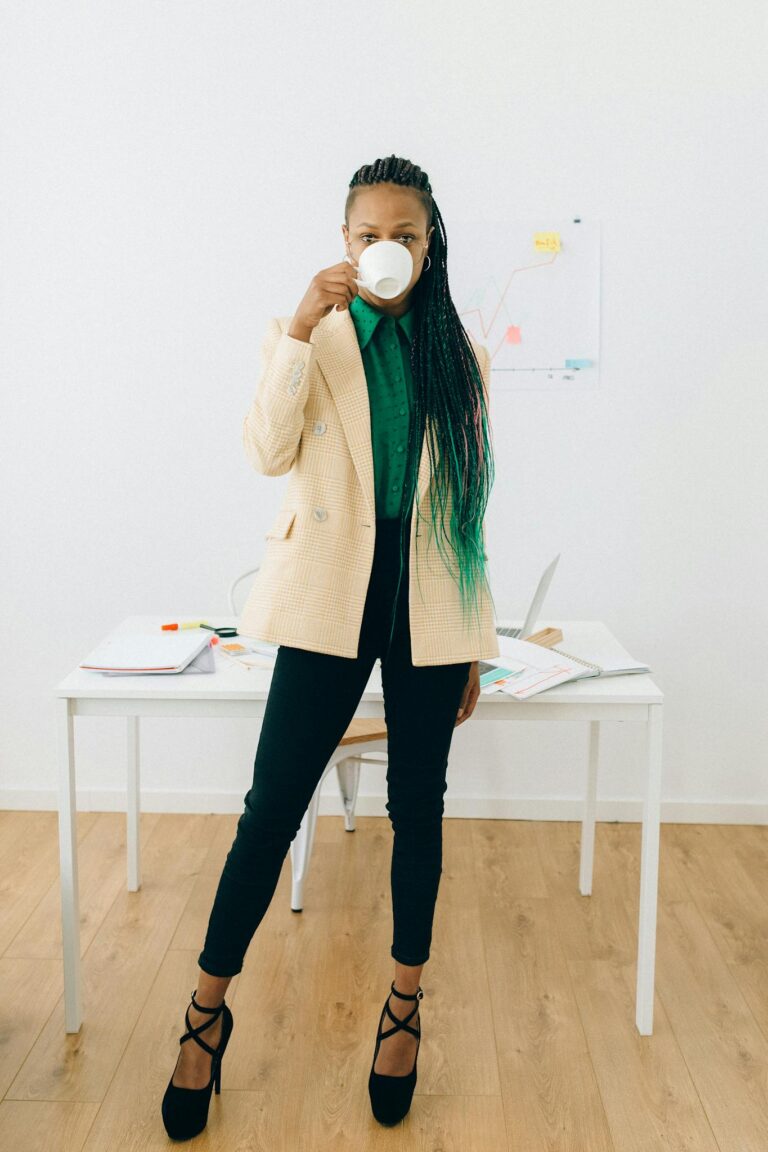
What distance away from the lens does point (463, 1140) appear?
1.63 m

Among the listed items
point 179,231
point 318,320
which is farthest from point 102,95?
point 318,320

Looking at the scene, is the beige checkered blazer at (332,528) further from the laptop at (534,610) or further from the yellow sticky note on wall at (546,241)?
the yellow sticky note on wall at (546,241)

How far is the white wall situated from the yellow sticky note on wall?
65mm

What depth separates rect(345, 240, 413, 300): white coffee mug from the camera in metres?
1.43

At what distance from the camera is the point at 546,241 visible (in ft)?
8.77

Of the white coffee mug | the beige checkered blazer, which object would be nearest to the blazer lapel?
the beige checkered blazer

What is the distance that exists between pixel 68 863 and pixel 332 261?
1.63 m

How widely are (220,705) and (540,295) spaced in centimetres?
144

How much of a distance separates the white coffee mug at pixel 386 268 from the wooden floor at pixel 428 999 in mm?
1282

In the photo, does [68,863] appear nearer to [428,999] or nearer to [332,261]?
[428,999]

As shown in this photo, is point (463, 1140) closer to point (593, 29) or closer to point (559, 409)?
point (559, 409)

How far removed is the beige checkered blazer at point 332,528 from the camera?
60.1 inches

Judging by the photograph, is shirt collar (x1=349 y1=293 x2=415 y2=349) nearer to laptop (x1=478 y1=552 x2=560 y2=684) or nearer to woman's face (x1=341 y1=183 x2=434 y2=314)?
woman's face (x1=341 y1=183 x2=434 y2=314)

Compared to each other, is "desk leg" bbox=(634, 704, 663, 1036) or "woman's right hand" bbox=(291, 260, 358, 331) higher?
"woman's right hand" bbox=(291, 260, 358, 331)
